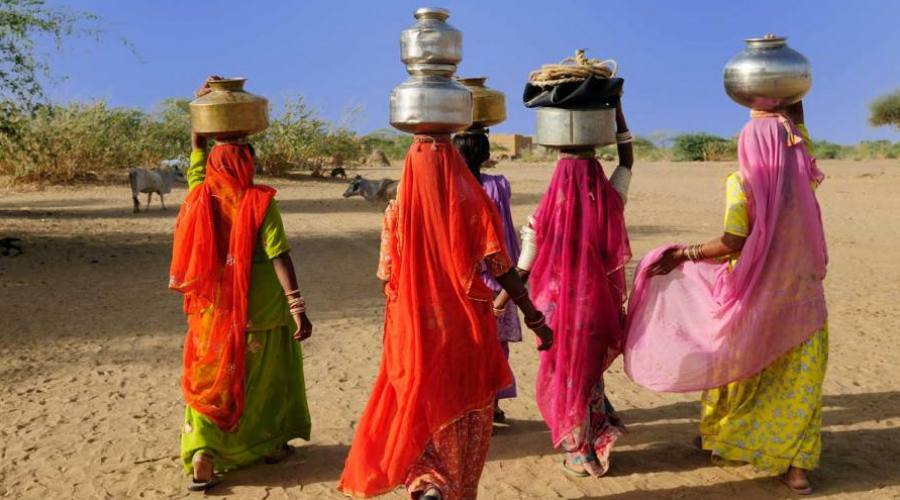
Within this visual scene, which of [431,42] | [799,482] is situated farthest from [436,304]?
[799,482]

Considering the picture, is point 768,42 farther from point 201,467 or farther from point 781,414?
point 201,467

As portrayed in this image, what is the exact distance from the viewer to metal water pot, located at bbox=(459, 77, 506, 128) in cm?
487

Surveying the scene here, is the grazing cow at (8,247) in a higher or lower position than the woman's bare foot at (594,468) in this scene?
higher

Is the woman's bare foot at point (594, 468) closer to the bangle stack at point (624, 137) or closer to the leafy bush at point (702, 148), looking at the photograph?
the bangle stack at point (624, 137)

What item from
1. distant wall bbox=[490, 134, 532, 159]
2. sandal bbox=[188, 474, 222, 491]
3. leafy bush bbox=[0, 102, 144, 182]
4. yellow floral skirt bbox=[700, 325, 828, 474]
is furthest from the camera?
distant wall bbox=[490, 134, 532, 159]

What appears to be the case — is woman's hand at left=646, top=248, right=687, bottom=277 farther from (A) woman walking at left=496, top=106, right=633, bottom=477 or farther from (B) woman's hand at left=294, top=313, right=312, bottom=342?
(B) woman's hand at left=294, top=313, right=312, bottom=342

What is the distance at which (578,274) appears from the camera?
4.17 m

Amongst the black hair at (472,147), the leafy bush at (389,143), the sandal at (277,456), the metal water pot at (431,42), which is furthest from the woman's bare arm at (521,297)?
the leafy bush at (389,143)

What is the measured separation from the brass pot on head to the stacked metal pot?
1.17 m

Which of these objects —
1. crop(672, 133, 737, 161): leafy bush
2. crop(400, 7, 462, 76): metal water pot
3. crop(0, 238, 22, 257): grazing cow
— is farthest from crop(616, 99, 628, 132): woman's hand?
crop(672, 133, 737, 161): leafy bush

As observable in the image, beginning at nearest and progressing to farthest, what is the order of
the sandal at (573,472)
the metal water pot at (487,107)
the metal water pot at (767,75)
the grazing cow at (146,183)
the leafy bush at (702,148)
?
the metal water pot at (767,75) → the sandal at (573,472) → the metal water pot at (487,107) → the grazing cow at (146,183) → the leafy bush at (702,148)

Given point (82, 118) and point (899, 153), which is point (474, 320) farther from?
point (899, 153)

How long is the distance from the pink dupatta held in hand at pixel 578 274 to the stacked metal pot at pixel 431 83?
1005 millimetres

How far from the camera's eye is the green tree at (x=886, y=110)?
1596 inches
